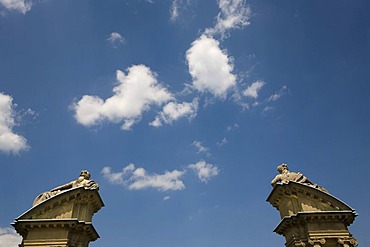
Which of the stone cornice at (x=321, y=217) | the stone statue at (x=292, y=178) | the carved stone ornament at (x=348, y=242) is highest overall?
the stone statue at (x=292, y=178)

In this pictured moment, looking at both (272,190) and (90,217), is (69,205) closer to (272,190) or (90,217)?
(90,217)

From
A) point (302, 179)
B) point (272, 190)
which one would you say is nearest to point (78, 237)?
point (272, 190)

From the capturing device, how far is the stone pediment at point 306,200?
22844 millimetres

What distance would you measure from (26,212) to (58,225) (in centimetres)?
236

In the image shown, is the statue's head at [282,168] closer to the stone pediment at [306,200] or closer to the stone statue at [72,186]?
the stone pediment at [306,200]

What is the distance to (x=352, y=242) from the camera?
2191 centimetres

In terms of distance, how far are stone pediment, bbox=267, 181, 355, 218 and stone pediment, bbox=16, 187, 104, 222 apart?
13034 millimetres

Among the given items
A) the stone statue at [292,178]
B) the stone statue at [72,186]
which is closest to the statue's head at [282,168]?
the stone statue at [292,178]

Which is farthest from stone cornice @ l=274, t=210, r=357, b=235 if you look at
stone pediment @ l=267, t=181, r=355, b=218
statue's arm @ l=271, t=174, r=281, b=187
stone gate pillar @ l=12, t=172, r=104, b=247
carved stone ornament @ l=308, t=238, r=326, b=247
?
stone gate pillar @ l=12, t=172, r=104, b=247

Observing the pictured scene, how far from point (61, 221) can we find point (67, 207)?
1.16 metres

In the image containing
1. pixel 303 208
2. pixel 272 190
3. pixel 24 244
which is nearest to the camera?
pixel 24 244

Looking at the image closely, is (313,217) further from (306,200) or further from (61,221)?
(61,221)

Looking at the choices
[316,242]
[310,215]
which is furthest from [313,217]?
[316,242]

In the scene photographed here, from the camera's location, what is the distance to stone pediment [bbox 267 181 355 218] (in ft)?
74.9
